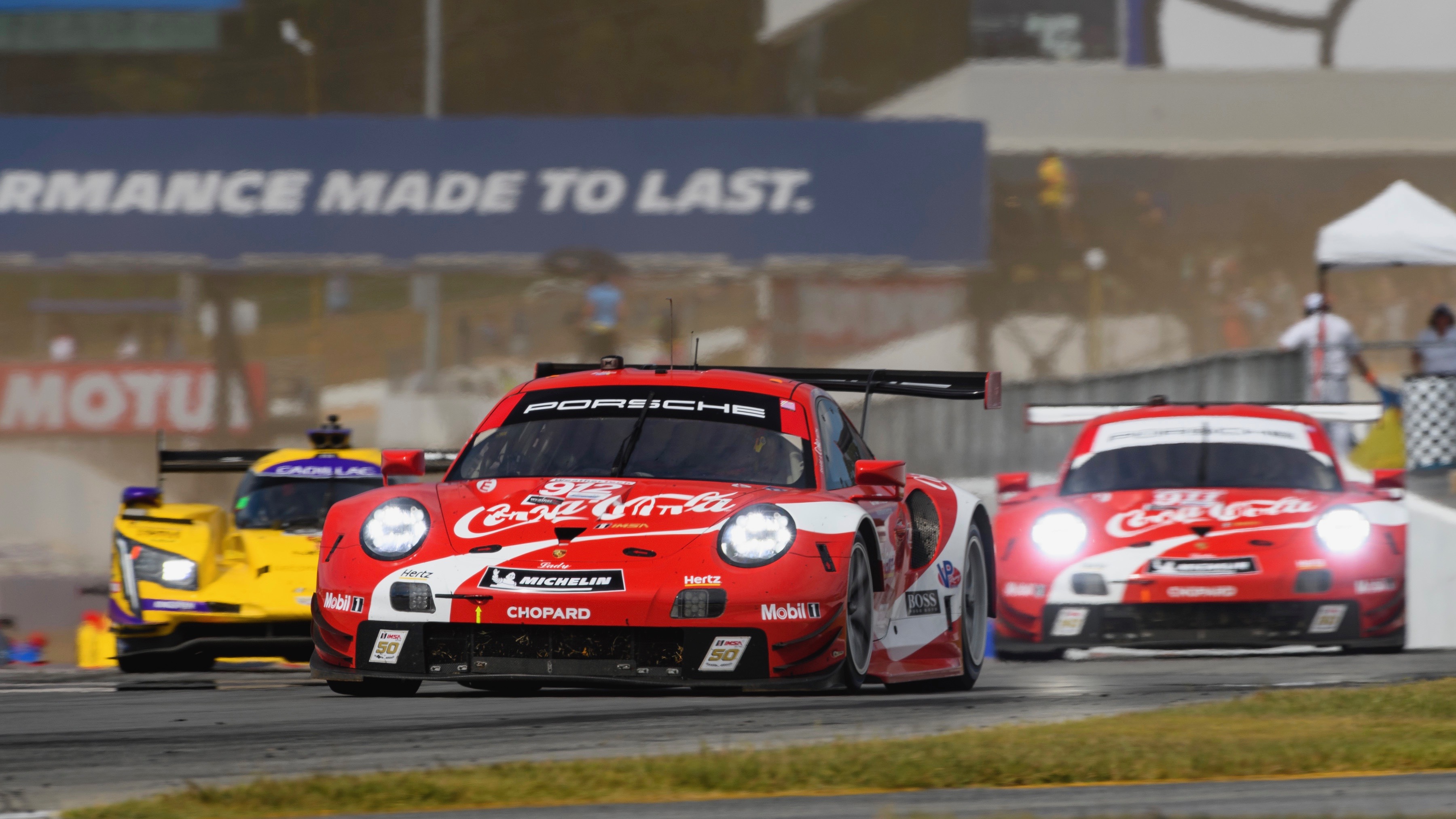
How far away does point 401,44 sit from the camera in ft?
93.4

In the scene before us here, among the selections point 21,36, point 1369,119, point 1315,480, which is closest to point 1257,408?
point 1315,480

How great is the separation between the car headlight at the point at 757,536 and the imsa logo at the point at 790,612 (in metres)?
0.15

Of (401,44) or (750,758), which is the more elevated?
(401,44)

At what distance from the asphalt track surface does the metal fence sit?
279 inches

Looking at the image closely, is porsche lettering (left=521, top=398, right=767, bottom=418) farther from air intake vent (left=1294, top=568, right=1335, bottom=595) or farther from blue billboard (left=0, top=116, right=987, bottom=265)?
blue billboard (left=0, top=116, right=987, bottom=265)

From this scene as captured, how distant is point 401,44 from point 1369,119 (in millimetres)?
12305

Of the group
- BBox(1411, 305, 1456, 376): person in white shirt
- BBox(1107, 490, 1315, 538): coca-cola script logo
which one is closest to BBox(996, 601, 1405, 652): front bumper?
BBox(1107, 490, 1315, 538): coca-cola script logo

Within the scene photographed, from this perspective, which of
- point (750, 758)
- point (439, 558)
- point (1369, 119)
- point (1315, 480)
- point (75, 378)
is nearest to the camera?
point (750, 758)

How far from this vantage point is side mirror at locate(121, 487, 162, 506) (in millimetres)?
11117

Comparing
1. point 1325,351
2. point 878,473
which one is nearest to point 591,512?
point 878,473

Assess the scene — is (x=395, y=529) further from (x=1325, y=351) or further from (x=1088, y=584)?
(x=1325, y=351)

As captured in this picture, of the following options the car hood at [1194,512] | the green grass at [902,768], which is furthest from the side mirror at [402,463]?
the car hood at [1194,512]

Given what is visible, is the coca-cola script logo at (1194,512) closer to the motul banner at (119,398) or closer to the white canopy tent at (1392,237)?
the white canopy tent at (1392,237)

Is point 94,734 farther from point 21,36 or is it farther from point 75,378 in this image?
point 21,36
